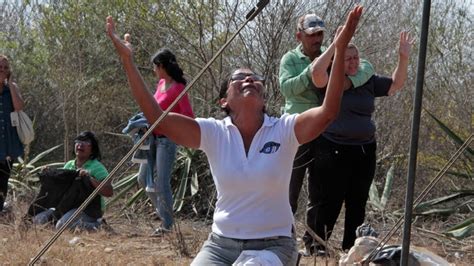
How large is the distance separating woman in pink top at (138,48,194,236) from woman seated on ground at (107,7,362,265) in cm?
291

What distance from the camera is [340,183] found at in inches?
243

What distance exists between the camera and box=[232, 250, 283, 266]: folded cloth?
3.92 metres

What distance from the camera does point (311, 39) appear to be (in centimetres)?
606

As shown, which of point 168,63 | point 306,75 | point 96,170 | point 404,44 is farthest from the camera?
point 96,170

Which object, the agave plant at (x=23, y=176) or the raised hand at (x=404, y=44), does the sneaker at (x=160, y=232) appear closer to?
the raised hand at (x=404, y=44)

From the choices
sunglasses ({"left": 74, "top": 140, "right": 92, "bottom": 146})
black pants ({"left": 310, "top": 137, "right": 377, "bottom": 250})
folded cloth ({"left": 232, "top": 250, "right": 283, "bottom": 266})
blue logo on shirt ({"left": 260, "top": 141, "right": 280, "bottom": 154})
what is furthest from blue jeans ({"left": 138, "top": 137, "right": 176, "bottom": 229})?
folded cloth ({"left": 232, "top": 250, "right": 283, "bottom": 266})

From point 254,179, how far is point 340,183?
7.16 ft

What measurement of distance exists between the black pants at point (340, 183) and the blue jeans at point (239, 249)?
1978 mm

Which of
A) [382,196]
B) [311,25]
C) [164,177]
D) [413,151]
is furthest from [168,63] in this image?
[413,151]

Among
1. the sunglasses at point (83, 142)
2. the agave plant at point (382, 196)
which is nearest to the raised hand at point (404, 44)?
the agave plant at point (382, 196)

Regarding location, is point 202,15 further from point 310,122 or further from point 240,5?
point 310,122

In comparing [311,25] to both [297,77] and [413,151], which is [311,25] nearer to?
[297,77]

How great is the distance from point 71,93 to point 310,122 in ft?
31.7

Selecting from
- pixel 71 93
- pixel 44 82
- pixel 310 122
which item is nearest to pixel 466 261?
pixel 310 122
